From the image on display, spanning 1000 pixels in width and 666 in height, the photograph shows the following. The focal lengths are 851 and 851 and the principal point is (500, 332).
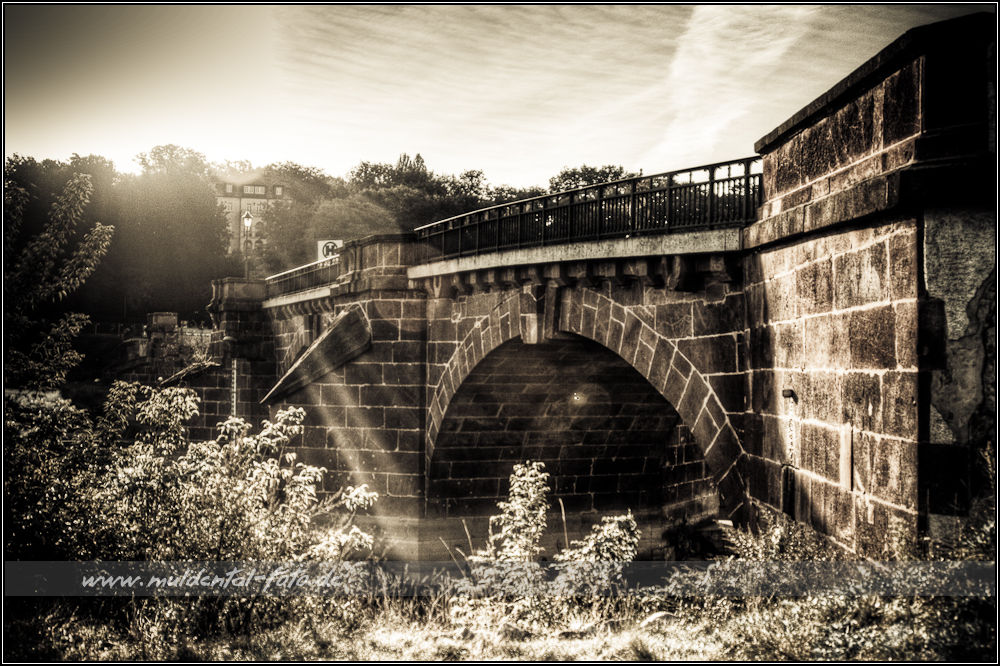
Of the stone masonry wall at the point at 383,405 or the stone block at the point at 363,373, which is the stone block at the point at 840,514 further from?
the stone block at the point at 363,373

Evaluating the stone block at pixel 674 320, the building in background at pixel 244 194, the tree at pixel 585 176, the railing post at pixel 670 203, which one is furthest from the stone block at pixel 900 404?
the building in background at pixel 244 194

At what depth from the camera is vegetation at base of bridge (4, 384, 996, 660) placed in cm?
590

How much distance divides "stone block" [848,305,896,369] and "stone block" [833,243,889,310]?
0.29 feet

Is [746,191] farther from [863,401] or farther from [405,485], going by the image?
[405,485]

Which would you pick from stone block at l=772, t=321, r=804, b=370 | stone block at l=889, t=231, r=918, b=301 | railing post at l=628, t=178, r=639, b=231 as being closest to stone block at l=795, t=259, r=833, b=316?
stone block at l=772, t=321, r=804, b=370

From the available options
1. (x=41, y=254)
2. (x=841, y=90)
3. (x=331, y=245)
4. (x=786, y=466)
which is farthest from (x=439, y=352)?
(x=331, y=245)

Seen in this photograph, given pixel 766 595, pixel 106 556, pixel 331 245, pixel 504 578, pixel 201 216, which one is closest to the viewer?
pixel 766 595

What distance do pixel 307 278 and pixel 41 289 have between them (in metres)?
12.4

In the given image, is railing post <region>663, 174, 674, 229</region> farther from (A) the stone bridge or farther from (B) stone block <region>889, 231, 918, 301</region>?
(B) stone block <region>889, 231, 918, 301</region>

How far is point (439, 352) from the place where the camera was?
14.4m

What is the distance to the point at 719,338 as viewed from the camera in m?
7.92

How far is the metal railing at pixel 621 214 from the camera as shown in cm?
770

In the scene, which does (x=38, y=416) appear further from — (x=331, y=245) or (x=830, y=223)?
(x=331, y=245)

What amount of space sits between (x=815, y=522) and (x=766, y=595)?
0.75 meters
